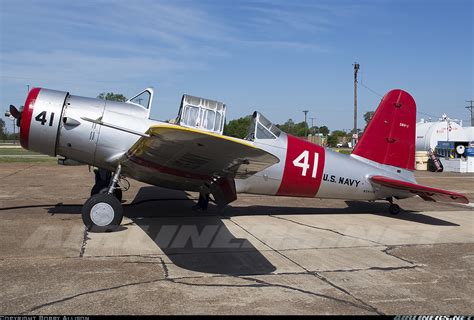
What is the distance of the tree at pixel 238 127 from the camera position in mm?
8492

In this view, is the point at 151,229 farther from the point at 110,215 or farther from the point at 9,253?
the point at 9,253

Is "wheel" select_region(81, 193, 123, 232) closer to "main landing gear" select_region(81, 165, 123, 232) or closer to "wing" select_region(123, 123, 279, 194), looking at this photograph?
"main landing gear" select_region(81, 165, 123, 232)

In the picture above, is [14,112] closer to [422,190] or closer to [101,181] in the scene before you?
[101,181]

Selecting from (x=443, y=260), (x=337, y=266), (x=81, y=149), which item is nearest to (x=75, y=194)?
(x=81, y=149)

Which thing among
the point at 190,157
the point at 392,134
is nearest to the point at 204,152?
the point at 190,157

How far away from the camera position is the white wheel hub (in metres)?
6.97

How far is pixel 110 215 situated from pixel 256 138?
3099 millimetres

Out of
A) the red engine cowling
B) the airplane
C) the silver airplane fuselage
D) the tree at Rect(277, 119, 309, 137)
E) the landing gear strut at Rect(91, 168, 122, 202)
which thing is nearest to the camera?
the airplane

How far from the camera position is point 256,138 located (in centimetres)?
834

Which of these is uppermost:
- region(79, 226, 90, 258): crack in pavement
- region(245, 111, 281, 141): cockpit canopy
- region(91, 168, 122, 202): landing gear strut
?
region(245, 111, 281, 141): cockpit canopy

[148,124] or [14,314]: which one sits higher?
[148,124]

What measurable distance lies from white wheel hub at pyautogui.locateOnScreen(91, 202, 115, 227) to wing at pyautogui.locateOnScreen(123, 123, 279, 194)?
903mm

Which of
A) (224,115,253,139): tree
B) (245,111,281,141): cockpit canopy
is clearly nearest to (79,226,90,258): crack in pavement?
(224,115,253,139): tree

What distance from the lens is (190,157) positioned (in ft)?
21.1
